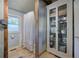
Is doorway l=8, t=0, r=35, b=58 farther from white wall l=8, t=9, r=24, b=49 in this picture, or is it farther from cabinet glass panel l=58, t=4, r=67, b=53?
cabinet glass panel l=58, t=4, r=67, b=53

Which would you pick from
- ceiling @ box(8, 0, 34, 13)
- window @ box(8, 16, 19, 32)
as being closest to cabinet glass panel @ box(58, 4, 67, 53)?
ceiling @ box(8, 0, 34, 13)

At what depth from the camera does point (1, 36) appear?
5.84ft

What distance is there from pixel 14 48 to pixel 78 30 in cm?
246

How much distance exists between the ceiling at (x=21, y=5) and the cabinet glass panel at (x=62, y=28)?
0.96 m

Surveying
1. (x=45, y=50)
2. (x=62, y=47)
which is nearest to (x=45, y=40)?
(x=45, y=50)

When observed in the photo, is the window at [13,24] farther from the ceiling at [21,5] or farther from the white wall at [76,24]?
the white wall at [76,24]

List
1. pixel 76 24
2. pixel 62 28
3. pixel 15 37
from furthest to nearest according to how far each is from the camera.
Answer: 1. pixel 15 37
2. pixel 62 28
3. pixel 76 24

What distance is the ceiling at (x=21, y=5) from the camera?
2.82m

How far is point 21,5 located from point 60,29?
5.43ft

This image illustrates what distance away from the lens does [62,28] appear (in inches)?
104

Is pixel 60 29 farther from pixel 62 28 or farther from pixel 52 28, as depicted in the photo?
pixel 52 28

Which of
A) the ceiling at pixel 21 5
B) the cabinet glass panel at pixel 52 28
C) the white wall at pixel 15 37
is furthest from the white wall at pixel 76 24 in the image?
the white wall at pixel 15 37

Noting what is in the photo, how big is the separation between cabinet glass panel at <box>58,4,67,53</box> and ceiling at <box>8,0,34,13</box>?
3.16ft

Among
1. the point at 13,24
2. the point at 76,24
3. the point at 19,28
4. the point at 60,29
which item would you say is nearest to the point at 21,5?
the point at 13,24
